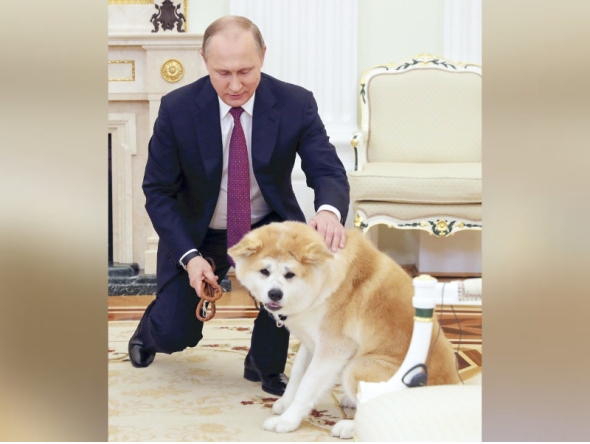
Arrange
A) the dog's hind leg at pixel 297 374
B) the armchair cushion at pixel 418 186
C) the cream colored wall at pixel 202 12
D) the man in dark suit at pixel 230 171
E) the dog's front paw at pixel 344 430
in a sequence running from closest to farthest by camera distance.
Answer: the dog's front paw at pixel 344 430
the dog's hind leg at pixel 297 374
the man in dark suit at pixel 230 171
the armchair cushion at pixel 418 186
the cream colored wall at pixel 202 12

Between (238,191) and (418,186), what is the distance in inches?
70.6

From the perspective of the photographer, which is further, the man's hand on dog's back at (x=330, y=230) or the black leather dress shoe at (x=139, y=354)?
the black leather dress shoe at (x=139, y=354)

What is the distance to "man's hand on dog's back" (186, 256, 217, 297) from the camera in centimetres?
191

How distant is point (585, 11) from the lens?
0.35m

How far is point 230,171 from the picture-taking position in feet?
6.81

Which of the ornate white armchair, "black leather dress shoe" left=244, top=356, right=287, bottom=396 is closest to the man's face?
"black leather dress shoe" left=244, top=356, right=287, bottom=396

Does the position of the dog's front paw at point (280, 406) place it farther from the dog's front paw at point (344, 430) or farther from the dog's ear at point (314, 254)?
the dog's ear at point (314, 254)

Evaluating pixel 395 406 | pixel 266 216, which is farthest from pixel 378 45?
pixel 395 406

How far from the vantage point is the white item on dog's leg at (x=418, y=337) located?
3.39 ft

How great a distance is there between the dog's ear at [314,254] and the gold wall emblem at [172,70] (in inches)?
111

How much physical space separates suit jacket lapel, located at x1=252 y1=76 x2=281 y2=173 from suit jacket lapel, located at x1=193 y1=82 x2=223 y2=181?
0.11 metres

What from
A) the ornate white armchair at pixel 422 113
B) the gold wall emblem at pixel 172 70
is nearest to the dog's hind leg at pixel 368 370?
the ornate white armchair at pixel 422 113

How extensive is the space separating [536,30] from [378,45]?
427 centimetres

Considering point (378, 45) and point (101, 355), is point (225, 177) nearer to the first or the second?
point (101, 355)
